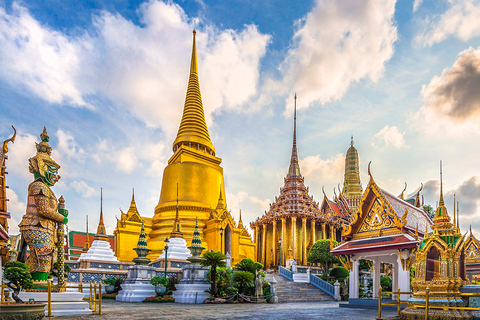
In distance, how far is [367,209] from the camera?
50.8 feet

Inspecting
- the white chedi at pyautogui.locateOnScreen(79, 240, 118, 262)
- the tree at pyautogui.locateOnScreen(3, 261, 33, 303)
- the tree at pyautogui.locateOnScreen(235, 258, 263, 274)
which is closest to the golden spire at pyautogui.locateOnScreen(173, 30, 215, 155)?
the white chedi at pyautogui.locateOnScreen(79, 240, 118, 262)

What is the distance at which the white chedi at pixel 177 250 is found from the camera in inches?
895

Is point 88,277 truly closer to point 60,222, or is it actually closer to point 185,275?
point 185,275

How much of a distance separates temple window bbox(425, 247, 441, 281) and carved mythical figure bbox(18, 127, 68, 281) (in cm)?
948

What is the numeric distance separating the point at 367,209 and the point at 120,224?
19.3 m

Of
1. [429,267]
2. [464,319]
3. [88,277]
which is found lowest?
[88,277]

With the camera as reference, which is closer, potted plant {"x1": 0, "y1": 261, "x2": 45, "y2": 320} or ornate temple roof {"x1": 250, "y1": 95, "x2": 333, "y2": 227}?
potted plant {"x1": 0, "y1": 261, "x2": 45, "y2": 320}

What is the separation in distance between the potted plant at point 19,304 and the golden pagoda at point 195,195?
17472mm

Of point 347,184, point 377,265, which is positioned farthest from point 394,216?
A: point 347,184

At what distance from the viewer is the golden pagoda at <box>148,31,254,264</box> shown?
2827 cm

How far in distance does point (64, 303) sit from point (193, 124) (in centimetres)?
2592

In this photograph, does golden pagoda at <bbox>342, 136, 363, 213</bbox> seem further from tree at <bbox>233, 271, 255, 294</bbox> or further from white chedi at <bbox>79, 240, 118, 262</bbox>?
white chedi at <bbox>79, 240, 118, 262</bbox>

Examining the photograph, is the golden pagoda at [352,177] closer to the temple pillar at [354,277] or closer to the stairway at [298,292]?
the stairway at [298,292]

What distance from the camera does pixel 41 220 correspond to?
10172 mm
